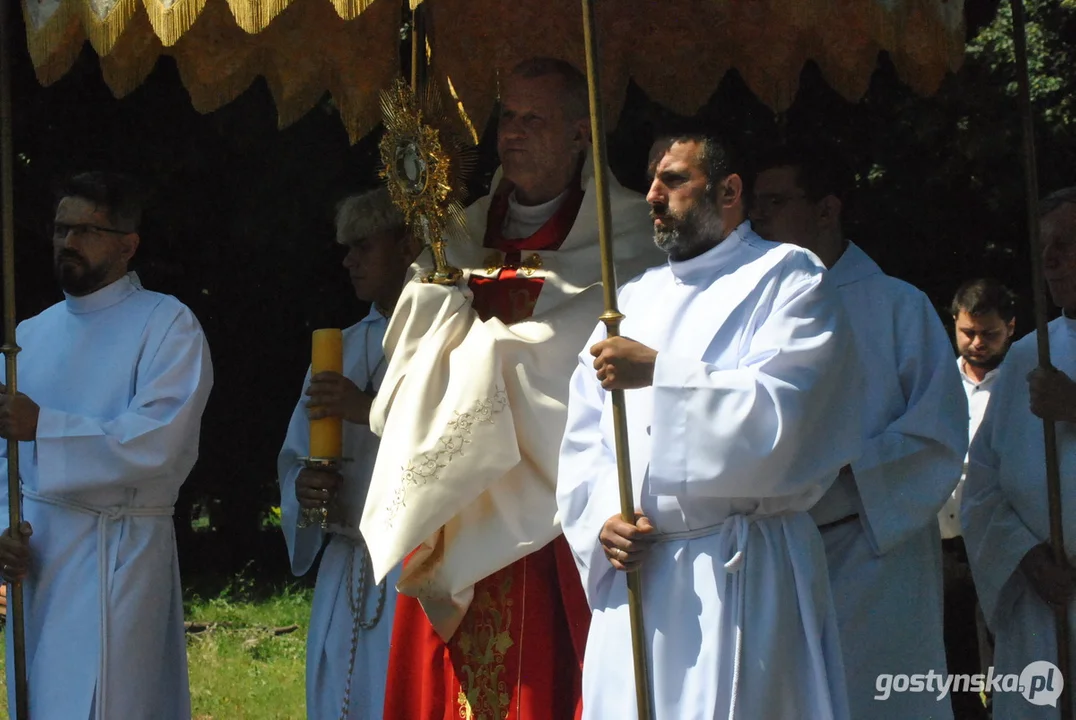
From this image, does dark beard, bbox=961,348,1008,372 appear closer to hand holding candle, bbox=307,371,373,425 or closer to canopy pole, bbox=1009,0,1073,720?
canopy pole, bbox=1009,0,1073,720

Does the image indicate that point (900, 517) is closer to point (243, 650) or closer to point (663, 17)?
point (663, 17)

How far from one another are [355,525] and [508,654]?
52.9 inches

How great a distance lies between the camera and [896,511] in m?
5.42


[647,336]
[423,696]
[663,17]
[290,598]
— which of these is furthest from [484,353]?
[290,598]

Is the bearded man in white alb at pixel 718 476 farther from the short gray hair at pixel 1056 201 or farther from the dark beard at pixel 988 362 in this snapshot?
the dark beard at pixel 988 362

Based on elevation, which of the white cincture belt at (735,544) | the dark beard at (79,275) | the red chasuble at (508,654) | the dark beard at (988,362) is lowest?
the red chasuble at (508,654)

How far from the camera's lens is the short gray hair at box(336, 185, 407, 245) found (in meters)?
6.67

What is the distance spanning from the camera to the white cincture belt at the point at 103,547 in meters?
6.00

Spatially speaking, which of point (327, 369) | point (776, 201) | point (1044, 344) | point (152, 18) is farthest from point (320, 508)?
point (1044, 344)

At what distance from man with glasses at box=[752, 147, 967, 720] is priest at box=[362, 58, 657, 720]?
2.91 ft

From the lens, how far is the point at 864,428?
18.4 ft

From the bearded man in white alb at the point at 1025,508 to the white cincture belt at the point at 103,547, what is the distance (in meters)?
3.09

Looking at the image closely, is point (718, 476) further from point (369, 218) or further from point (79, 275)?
point (79, 275)

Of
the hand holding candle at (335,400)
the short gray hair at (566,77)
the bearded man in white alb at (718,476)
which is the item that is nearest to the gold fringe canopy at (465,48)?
the short gray hair at (566,77)
